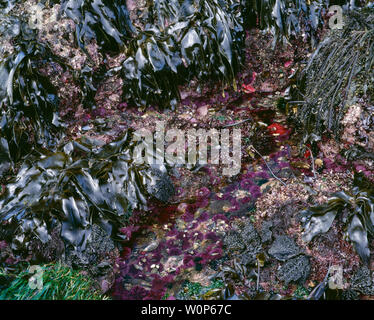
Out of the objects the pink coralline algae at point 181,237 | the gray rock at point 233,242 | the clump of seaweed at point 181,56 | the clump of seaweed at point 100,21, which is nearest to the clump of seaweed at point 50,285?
the pink coralline algae at point 181,237

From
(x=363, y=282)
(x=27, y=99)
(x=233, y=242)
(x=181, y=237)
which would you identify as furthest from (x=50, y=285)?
(x=363, y=282)

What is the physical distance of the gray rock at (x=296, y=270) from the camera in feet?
5.99

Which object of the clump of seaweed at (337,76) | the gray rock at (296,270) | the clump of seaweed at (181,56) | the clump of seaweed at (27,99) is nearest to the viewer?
the gray rock at (296,270)

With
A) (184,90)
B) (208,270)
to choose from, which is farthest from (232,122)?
(208,270)

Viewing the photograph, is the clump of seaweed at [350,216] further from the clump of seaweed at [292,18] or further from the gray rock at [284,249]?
the clump of seaweed at [292,18]

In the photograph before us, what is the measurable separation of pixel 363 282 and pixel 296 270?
0.34 meters

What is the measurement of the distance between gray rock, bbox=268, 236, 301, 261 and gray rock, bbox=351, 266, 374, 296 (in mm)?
309

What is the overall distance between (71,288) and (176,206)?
0.84 metres

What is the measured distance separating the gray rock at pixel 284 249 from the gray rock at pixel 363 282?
309 mm

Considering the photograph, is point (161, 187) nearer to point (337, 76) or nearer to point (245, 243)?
point (245, 243)

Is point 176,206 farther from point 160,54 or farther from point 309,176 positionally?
point 160,54

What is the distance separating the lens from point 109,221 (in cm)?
214

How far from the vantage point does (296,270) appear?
1833 millimetres

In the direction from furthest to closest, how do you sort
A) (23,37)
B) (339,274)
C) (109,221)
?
(23,37) < (109,221) < (339,274)
